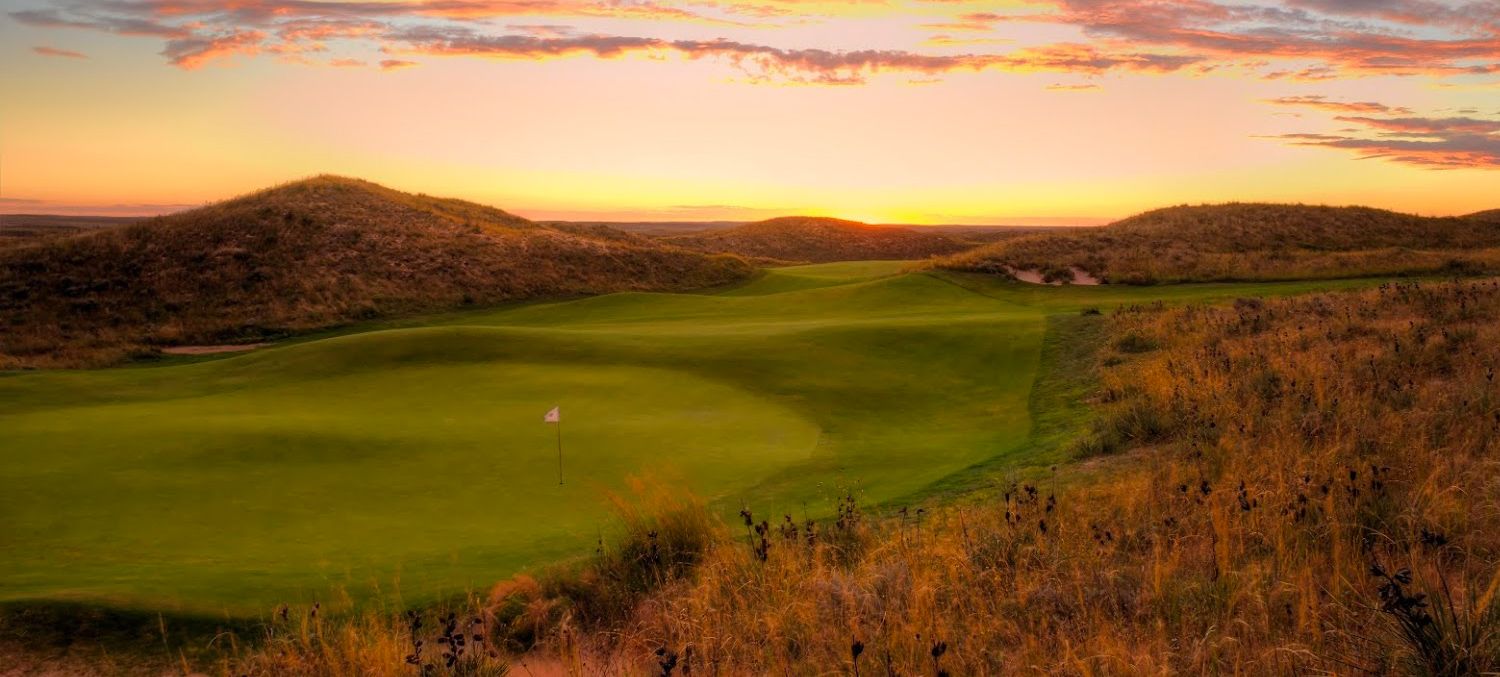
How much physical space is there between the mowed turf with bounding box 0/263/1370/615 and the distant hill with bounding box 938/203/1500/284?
16484mm

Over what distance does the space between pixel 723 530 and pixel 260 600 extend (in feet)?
12.1

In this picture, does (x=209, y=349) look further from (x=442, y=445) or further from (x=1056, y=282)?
(x=1056, y=282)

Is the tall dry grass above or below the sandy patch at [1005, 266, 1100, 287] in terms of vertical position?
above

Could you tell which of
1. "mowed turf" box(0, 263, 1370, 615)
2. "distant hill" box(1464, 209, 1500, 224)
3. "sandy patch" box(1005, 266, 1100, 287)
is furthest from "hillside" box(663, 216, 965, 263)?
"mowed turf" box(0, 263, 1370, 615)

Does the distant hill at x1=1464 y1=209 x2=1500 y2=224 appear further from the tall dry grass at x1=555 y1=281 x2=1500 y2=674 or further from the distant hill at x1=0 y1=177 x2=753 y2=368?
the tall dry grass at x1=555 y1=281 x2=1500 y2=674

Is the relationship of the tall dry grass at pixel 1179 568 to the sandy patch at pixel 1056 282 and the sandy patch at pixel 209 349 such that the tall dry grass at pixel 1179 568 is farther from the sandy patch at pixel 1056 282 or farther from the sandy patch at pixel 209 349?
the sandy patch at pixel 209 349

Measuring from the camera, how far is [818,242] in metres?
120

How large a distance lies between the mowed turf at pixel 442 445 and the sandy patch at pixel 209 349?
9.31 metres

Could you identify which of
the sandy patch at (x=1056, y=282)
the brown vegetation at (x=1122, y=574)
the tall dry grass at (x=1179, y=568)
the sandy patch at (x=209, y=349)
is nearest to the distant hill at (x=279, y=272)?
the sandy patch at (x=209, y=349)

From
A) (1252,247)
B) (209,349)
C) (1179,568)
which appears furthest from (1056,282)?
(1179,568)

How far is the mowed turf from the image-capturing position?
828 centimetres

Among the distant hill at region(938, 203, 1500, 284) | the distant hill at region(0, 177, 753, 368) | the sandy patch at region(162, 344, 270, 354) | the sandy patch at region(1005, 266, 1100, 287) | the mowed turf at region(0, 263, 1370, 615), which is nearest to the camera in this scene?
the mowed turf at region(0, 263, 1370, 615)

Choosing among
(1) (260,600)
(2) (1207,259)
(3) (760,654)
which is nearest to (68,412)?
(1) (260,600)

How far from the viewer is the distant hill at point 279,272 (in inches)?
1389
